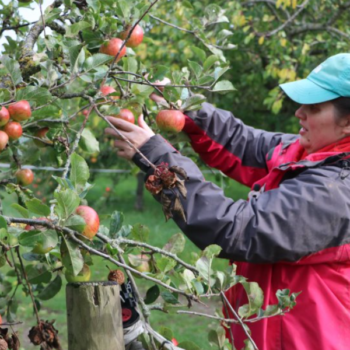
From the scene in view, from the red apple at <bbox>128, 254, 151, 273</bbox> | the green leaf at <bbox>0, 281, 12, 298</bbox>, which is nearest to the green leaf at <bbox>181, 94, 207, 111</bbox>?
the red apple at <bbox>128, 254, 151, 273</bbox>

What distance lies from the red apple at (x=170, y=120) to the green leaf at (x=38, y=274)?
49 cm

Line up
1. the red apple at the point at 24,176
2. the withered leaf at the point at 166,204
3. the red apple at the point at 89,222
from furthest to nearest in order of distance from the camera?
the red apple at the point at 24,176 → the withered leaf at the point at 166,204 → the red apple at the point at 89,222

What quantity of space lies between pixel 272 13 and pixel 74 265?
6181 millimetres

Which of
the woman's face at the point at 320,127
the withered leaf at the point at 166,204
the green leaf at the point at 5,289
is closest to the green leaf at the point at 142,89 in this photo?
the withered leaf at the point at 166,204

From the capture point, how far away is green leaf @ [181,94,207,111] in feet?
5.19

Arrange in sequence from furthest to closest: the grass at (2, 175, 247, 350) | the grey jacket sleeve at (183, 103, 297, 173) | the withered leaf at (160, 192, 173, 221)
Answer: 1. the grass at (2, 175, 247, 350)
2. the grey jacket sleeve at (183, 103, 297, 173)
3. the withered leaf at (160, 192, 173, 221)

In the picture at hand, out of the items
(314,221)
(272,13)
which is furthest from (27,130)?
(272,13)

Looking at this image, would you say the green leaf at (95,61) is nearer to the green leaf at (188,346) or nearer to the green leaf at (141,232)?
the green leaf at (141,232)

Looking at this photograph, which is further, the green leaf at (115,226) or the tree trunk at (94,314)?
the green leaf at (115,226)

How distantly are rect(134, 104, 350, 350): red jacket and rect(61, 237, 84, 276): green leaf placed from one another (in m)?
0.41

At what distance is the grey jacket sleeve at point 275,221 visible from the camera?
5.01 feet

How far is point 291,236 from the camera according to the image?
1.53 metres

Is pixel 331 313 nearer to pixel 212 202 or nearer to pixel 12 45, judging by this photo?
pixel 212 202

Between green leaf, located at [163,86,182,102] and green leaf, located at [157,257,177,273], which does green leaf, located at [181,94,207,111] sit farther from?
green leaf, located at [157,257,177,273]
